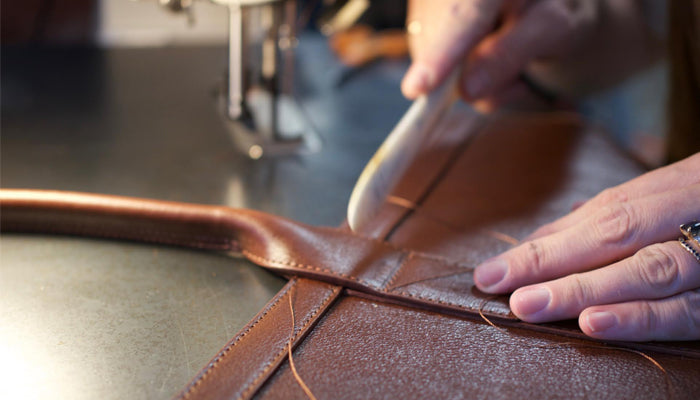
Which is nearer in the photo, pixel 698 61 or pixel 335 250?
pixel 335 250

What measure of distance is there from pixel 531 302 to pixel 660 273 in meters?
0.14

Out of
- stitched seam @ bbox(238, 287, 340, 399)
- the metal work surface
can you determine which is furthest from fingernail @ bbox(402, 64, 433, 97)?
stitched seam @ bbox(238, 287, 340, 399)

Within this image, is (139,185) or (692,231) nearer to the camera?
(692,231)

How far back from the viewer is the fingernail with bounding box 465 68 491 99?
3.82ft

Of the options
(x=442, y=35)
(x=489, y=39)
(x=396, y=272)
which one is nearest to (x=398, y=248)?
(x=396, y=272)

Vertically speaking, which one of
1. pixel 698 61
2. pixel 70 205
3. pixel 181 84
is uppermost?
pixel 698 61

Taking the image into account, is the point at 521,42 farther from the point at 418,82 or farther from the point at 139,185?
the point at 139,185

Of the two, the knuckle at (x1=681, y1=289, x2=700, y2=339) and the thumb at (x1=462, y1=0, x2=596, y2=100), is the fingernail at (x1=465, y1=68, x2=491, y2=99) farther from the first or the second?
the knuckle at (x1=681, y1=289, x2=700, y2=339)

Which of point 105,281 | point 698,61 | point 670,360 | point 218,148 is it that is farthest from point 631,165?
point 105,281

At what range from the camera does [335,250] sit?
2.19ft

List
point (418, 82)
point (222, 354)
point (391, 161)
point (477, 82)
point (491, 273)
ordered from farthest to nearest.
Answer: point (477, 82) → point (418, 82) → point (391, 161) → point (491, 273) → point (222, 354)

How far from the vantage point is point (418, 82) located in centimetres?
98

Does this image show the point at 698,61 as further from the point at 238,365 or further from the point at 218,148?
the point at 238,365

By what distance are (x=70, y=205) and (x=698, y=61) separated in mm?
1056
